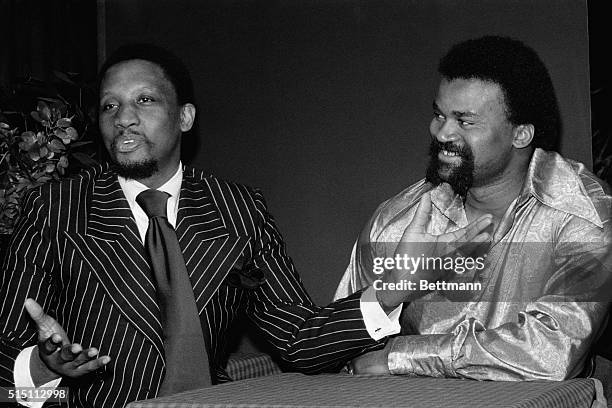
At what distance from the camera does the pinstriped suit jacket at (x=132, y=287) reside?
6.69 ft

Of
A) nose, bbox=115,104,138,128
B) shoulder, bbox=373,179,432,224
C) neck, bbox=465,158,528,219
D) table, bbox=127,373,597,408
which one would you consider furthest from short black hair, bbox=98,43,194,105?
table, bbox=127,373,597,408

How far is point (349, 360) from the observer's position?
6.64ft

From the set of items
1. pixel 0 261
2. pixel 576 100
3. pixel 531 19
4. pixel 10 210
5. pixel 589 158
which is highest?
pixel 531 19

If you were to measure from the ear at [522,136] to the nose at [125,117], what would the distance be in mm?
1036

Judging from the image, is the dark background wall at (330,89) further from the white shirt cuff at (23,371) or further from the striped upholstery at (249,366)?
the white shirt cuff at (23,371)

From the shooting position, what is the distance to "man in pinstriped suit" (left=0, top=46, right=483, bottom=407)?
2.02 m

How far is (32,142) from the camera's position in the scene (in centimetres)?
265

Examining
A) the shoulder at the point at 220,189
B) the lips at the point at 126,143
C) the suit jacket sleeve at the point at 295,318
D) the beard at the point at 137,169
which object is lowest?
the suit jacket sleeve at the point at 295,318

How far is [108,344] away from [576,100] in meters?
1.45

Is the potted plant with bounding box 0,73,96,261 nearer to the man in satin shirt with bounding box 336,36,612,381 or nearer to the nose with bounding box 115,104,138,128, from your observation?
the nose with bounding box 115,104,138,128

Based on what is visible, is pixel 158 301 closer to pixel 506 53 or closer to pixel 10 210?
pixel 10 210

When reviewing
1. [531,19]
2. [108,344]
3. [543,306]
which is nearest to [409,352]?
[543,306]

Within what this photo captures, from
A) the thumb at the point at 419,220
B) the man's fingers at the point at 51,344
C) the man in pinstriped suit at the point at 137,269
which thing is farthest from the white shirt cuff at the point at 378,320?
the man's fingers at the point at 51,344

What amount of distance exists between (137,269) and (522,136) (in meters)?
1.12
